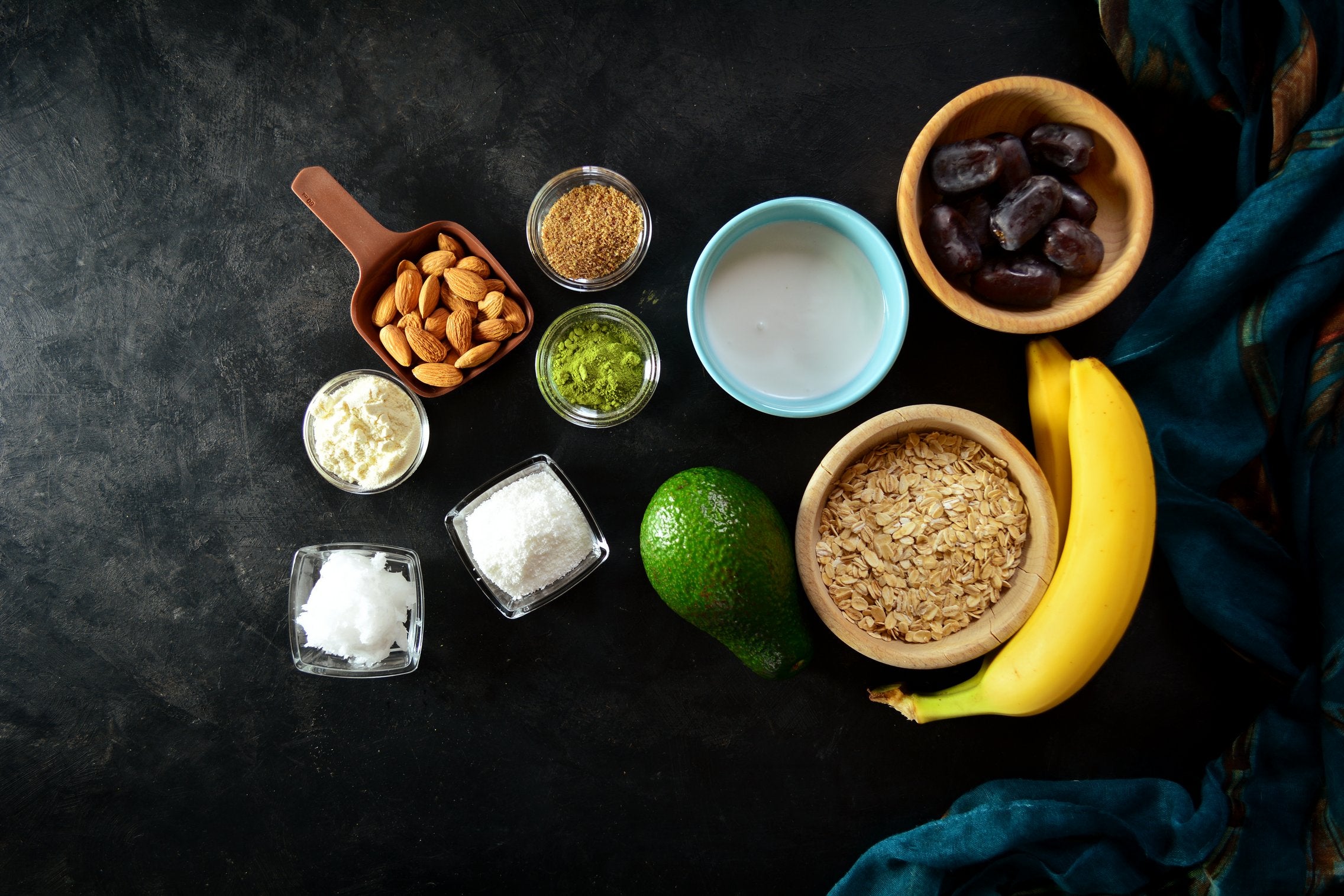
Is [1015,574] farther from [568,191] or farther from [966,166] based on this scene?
[568,191]

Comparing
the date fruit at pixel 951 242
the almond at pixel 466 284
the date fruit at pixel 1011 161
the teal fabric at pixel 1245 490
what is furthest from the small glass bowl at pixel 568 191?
the teal fabric at pixel 1245 490

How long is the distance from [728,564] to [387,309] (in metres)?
0.70

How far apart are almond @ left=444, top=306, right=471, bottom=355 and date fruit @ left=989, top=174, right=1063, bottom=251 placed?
32.9 inches

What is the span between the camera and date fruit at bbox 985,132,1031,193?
1024 mm

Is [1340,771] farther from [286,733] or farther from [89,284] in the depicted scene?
[89,284]

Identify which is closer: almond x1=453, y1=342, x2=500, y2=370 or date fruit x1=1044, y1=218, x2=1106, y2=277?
date fruit x1=1044, y1=218, x2=1106, y2=277

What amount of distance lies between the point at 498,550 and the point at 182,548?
637mm

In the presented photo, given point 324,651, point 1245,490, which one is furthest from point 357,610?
point 1245,490

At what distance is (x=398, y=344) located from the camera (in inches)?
43.8

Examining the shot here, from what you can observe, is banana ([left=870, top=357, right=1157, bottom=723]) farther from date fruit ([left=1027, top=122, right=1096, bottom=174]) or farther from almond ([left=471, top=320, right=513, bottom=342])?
almond ([left=471, top=320, right=513, bottom=342])

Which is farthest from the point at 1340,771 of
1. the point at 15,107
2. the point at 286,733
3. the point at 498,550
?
the point at 15,107

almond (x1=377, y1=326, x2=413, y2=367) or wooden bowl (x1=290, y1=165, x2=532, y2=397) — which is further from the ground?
wooden bowl (x1=290, y1=165, x2=532, y2=397)

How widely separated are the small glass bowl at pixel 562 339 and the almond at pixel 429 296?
18cm

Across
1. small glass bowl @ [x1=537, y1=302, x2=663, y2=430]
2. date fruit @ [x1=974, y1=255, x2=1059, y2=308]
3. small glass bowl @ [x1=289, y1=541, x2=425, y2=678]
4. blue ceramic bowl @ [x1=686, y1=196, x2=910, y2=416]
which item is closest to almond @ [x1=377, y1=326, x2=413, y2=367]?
small glass bowl @ [x1=537, y1=302, x2=663, y2=430]
